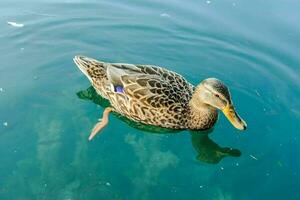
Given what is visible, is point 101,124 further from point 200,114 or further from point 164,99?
point 200,114

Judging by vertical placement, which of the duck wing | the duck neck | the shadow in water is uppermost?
the duck wing

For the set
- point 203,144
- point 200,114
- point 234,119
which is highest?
point 234,119

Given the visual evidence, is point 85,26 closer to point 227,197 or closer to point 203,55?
point 203,55

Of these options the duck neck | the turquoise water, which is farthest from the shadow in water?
the duck neck

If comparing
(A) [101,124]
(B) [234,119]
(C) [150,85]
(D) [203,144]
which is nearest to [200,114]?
(D) [203,144]

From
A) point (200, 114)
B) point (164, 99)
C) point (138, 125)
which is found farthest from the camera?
point (138, 125)

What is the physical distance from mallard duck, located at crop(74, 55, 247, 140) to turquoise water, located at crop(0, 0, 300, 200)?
0.59 feet

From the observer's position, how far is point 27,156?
5480 millimetres

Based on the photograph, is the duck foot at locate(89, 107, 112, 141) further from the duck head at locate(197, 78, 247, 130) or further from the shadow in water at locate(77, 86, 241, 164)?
the duck head at locate(197, 78, 247, 130)

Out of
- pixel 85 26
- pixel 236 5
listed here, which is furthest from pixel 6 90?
pixel 236 5

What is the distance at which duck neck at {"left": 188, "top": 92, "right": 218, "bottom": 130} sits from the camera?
582cm

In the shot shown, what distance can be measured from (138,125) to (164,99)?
578 millimetres

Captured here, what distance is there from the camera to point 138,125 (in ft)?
19.9

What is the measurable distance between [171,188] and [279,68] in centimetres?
311
